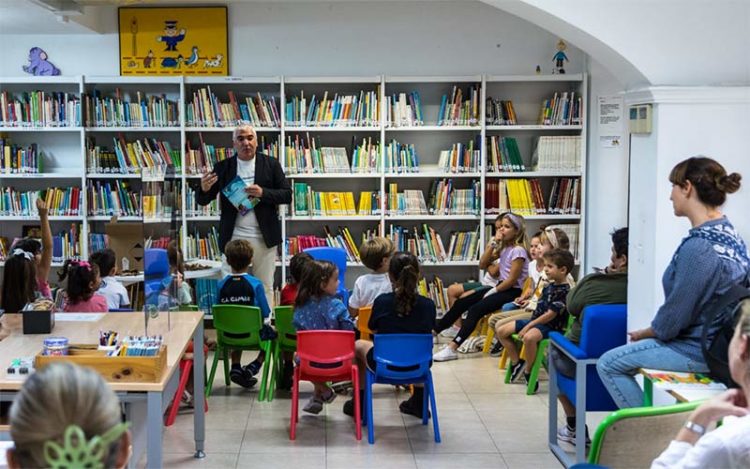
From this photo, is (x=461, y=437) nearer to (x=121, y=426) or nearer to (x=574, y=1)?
(x=574, y=1)

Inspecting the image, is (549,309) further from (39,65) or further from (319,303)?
(39,65)

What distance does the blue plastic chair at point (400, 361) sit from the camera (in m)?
4.79

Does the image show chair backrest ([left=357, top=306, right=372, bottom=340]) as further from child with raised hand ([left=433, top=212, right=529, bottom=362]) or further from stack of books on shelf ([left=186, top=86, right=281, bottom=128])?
stack of books on shelf ([left=186, top=86, right=281, bottom=128])

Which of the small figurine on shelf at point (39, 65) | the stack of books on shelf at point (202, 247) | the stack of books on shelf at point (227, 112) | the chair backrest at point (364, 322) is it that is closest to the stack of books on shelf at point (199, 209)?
the stack of books on shelf at point (202, 247)

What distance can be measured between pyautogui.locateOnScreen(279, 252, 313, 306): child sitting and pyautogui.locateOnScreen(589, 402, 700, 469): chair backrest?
280cm

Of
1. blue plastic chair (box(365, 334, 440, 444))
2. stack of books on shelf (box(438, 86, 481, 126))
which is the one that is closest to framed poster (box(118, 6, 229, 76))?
stack of books on shelf (box(438, 86, 481, 126))

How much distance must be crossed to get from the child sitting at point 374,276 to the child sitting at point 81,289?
5.36 ft

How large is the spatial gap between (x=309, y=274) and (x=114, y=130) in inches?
138

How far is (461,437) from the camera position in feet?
16.4

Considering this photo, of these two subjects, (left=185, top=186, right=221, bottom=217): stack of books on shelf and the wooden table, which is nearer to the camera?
the wooden table

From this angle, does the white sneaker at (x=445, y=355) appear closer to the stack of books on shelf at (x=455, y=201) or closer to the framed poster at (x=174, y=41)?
the stack of books on shelf at (x=455, y=201)

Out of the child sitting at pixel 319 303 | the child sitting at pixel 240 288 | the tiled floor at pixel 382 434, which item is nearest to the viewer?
the tiled floor at pixel 382 434

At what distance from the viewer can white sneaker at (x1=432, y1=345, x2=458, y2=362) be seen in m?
6.81

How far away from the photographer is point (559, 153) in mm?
7852
